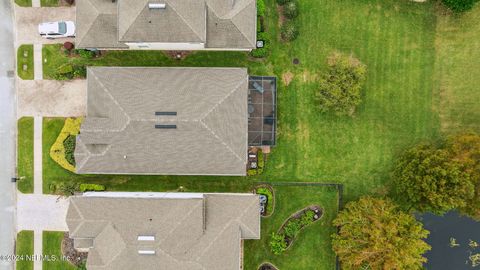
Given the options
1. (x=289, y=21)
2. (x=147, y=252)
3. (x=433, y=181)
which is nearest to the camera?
(x=433, y=181)

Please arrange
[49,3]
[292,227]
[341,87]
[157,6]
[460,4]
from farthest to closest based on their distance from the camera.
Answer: [49,3]
[292,227]
[341,87]
[460,4]
[157,6]

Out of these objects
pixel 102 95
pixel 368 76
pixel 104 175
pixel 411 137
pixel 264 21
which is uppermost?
pixel 264 21

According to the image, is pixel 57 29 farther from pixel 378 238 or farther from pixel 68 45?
pixel 378 238

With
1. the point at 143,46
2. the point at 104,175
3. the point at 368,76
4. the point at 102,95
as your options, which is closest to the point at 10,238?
the point at 104,175

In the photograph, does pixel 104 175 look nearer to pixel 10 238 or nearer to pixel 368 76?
pixel 10 238

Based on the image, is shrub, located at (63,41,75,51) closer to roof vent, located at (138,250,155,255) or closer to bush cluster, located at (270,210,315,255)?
roof vent, located at (138,250,155,255)

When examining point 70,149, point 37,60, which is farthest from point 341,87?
point 37,60

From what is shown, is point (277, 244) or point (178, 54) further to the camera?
point (178, 54)

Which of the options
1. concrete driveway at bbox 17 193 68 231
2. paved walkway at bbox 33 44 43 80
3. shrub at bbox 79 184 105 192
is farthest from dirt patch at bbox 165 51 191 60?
concrete driveway at bbox 17 193 68 231
